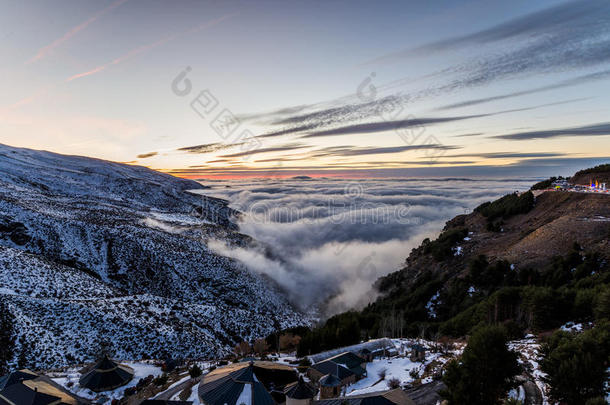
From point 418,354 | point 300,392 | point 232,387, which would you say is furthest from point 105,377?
point 418,354

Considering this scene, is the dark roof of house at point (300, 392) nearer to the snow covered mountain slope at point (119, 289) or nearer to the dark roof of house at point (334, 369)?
the dark roof of house at point (334, 369)

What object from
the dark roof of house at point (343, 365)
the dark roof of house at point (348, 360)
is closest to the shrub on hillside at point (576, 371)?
the dark roof of house at point (343, 365)

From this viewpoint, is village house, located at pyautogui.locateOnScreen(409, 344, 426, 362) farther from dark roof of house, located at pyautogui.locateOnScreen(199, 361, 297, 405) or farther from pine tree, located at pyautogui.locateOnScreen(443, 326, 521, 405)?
dark roof of house, located at pyautogui.locateOnScreen(199, 361, 297, 405)

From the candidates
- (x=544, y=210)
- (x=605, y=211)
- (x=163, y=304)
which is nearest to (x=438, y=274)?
(x=544, y=210)

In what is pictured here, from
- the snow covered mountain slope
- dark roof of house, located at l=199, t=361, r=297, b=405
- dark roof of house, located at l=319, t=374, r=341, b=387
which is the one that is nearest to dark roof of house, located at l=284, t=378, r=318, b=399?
dark roof of house, located at l=199, t=361, r=297, b=405

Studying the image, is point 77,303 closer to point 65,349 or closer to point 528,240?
point 65,349

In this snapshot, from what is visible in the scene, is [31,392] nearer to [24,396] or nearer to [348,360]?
[24,396]
